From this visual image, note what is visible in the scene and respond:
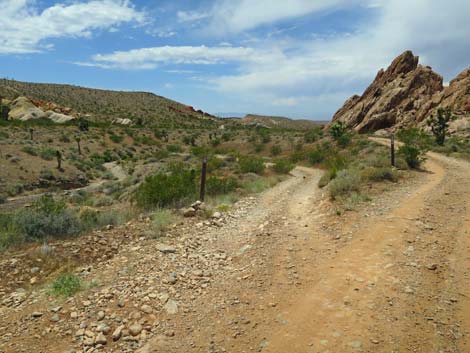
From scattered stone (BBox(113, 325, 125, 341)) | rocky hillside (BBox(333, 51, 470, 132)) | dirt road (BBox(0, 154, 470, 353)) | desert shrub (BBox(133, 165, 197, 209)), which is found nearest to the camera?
dirt road (BBox(0, 154, 470, 353))

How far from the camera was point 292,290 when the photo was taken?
557 cm

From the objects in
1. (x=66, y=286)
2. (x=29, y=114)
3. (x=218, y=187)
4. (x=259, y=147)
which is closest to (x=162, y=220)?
(x=66, y=286)

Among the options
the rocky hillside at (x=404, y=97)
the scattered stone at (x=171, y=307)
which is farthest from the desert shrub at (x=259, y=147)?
the scattered stone at (x=171, y=307)

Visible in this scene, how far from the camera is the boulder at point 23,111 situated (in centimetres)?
5838

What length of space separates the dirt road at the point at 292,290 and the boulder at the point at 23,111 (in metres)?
60.5

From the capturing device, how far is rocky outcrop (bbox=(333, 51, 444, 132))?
159 feet

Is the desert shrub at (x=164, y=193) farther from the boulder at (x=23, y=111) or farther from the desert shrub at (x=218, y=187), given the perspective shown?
the boulder at (x=23, y=111)

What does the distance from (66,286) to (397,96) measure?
53.7 meters

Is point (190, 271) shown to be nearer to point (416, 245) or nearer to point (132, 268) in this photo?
point (132, 268)

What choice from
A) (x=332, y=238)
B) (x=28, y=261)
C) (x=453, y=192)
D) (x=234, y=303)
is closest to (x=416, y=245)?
(x=332, y=238)

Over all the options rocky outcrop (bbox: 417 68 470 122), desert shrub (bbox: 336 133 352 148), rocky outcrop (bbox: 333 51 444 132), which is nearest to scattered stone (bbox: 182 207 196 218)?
desert shrub (bbox: 336 133 352 148)

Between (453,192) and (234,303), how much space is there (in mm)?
8776

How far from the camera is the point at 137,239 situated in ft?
26.4

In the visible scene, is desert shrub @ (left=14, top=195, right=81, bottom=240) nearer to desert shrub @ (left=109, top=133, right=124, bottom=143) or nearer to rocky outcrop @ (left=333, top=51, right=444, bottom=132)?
desert shrub @ (left=109, top=133, right=124, bottom=143)
